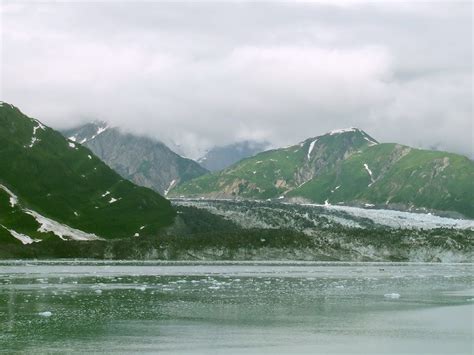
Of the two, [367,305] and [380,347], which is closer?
[380,347]

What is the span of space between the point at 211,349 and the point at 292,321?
1361cm

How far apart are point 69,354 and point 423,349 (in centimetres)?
1849

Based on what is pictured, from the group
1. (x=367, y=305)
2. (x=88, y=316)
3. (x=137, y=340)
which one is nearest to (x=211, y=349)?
(x=137, y=340)

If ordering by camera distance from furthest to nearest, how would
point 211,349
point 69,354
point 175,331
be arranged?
1. point 175,331
2. point 211,349
3. point 69,354

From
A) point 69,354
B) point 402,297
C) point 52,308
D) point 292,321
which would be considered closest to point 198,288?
point 402,297

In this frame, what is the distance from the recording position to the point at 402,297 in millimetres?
75625

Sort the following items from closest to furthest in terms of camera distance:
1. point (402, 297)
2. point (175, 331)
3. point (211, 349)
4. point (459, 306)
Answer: point (211, 349)
point (175, 331)
point (459, 306)
point (402, 297)

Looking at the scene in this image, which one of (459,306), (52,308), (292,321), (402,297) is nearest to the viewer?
(292,321)


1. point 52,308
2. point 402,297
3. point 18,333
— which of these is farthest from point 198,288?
point 18,333

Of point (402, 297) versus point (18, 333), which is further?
point (402, 297)

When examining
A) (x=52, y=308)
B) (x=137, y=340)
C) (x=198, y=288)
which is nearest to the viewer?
(x=137, y=340)

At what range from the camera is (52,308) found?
195 ft

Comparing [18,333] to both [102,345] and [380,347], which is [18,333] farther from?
[380,347]

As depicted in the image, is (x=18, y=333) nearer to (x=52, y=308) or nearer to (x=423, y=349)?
(x=52, y=308)
